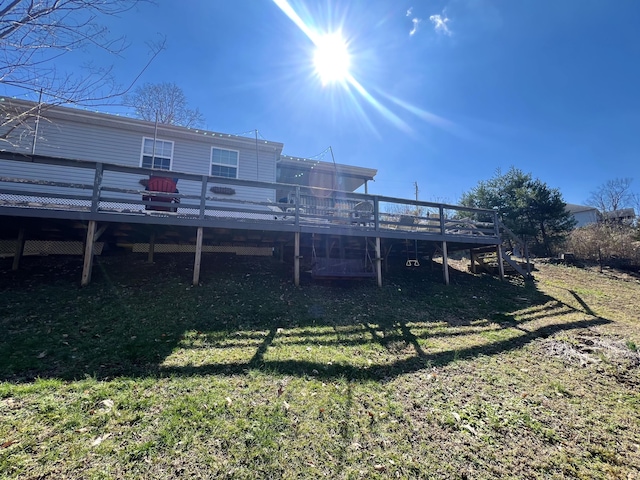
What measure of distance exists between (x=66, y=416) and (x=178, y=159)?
9817mm

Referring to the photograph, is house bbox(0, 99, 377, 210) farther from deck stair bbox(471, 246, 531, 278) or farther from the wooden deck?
deck stair bbox(471, 246, 531, 278)

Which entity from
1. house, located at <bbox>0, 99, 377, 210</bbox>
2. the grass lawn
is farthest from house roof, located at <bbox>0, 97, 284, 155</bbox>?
the grass lawn

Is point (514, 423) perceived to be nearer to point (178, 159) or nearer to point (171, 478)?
point (171, 478)

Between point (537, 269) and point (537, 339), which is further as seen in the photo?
point (537, 269)

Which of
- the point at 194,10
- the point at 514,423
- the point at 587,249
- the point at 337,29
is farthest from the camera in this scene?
the point at 587,249

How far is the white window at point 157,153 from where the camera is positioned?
10430mm

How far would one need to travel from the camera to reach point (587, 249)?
48.9ft

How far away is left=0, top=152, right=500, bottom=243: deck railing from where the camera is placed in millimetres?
6332

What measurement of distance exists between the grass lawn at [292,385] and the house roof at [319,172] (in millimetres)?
7705

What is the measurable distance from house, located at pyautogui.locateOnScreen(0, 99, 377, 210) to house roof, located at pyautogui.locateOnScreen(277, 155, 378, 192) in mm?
872

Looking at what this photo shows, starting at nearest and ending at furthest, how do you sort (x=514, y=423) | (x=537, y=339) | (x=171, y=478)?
(x=171, y=478), (x=514, y=423), (x=537, y=339)

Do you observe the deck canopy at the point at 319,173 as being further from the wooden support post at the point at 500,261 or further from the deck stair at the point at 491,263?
the wooden support post at the point at 500,261

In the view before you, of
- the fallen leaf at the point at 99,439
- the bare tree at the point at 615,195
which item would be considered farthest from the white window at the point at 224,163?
the bare tree at the point at 615,195

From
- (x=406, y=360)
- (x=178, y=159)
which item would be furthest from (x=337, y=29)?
(x=406, y=360)
